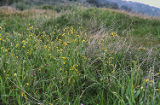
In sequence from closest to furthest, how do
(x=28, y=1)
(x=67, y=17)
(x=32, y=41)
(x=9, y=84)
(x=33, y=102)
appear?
(x=33, y=102) → (x=9, y=84) → (x=32, y=41) → (x=67, y=17) → (x=28, y=1)

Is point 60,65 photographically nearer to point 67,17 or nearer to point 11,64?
point 11,64

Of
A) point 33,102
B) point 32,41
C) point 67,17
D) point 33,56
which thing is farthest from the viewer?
point 67,17

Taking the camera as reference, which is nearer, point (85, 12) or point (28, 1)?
point (85, 12)

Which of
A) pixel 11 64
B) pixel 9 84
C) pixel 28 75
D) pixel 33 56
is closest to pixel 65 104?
pixel 28 75

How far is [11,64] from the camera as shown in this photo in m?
2.07

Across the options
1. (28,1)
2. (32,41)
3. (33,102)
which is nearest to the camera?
(33,102)

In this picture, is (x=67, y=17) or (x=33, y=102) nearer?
(x=33, y=102)

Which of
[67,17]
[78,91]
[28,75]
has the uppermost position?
[67,17]

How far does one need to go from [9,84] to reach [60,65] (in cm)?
71

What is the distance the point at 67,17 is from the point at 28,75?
428 cm

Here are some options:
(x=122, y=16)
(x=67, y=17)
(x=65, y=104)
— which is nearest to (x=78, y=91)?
(x=65, y=104)

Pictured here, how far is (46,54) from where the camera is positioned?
2.62m

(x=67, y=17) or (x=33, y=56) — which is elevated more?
(x=67, y=17)

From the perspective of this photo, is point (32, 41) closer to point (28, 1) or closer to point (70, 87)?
point (70, 87)
